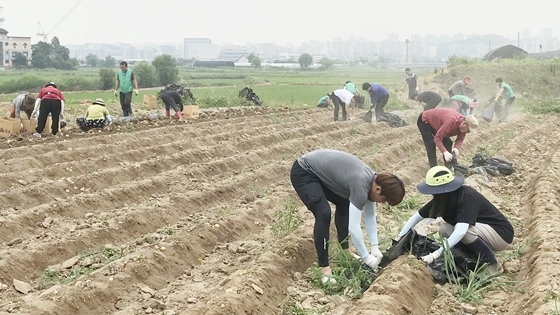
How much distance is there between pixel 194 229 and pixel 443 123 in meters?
3.77

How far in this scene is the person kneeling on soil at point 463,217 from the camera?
542 centimetres

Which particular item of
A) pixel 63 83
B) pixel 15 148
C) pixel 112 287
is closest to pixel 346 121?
pixel 15 148

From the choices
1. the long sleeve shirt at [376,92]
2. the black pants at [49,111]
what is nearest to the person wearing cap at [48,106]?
the black pants at [49,111]

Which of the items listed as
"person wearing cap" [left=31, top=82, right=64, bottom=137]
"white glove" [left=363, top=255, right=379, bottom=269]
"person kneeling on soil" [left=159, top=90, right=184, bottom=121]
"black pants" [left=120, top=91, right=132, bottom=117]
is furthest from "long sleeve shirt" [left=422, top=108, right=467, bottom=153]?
"black pants" [left=120, top=91, right=132, bottom=117]

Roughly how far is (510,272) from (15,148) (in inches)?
314

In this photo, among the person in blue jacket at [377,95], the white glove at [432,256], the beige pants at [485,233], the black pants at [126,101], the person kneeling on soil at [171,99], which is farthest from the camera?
the person in blue jacket at [377,95]

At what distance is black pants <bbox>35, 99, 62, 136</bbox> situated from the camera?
12164 millimetres

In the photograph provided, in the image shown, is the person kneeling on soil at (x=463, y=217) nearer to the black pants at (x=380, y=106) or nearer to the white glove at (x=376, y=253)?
the white glove at (x=376, y=253)

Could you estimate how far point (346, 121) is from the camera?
16.7 metres

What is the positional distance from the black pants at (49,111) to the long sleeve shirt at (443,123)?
643 cm

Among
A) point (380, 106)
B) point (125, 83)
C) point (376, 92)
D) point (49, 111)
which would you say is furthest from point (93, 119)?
point (380, 106)

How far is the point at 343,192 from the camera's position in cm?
547

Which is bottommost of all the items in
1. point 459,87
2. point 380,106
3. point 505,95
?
point 380,106

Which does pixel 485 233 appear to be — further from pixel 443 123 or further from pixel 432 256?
pixel 443 123
